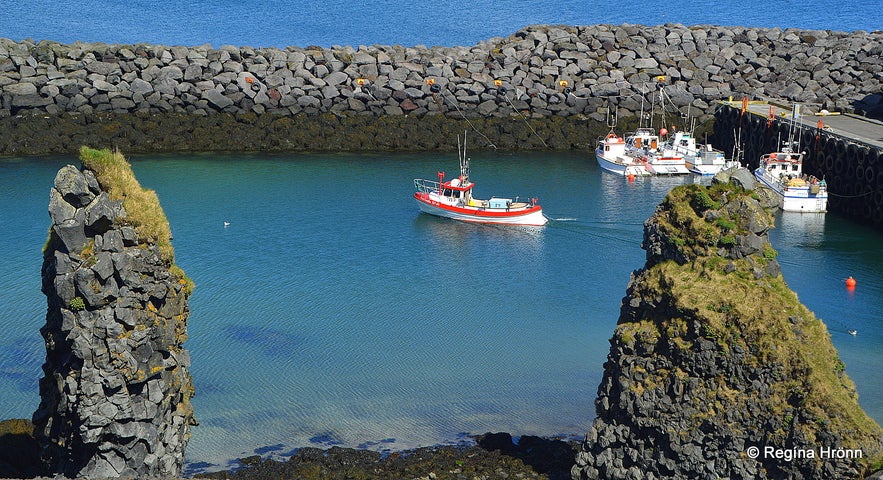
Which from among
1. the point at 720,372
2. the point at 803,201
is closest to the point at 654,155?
the point at 803,201

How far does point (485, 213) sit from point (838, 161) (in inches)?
750

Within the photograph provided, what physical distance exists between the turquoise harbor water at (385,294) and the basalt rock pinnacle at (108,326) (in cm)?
632

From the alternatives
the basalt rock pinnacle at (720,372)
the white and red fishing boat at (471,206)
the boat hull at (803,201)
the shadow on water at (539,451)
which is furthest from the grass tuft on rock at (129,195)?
the boat hull at (803,201)

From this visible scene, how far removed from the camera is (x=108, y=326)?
1698 cm

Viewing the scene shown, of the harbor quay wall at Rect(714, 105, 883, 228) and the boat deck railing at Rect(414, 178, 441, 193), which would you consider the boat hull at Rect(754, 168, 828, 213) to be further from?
the boat deck railing at Rect(414, 178, 441, 193)

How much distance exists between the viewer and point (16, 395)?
90.8 feet

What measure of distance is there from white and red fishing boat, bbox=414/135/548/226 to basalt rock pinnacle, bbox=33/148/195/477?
110 ft

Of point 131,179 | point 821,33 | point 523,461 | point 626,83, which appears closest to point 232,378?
point 523,461

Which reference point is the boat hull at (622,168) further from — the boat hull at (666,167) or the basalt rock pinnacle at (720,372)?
the basalt rock pinnacle at (720,372)

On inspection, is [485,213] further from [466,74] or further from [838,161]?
[466,74]

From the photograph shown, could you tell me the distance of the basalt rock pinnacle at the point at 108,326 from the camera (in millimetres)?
16766

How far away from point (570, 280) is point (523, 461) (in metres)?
19.8

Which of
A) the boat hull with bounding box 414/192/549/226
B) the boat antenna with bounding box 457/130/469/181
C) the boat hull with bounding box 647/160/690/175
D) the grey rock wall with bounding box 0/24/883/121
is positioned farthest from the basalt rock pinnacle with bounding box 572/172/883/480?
the grey rock wall with bounding box 0/24/883/121

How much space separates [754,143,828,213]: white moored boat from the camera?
53.4 m
